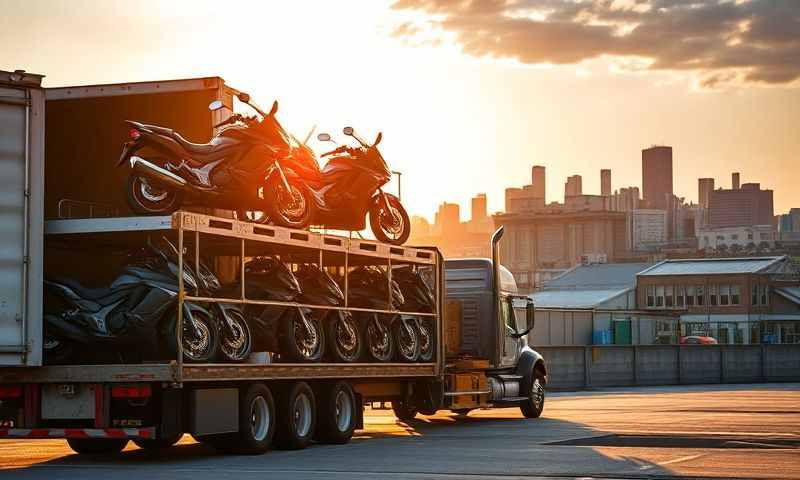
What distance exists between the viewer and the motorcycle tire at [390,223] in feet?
70.2

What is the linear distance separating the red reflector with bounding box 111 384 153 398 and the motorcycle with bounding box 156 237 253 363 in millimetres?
1106

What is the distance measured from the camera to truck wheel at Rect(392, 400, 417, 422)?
76.2 ft

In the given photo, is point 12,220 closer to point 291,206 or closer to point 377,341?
point 291,206

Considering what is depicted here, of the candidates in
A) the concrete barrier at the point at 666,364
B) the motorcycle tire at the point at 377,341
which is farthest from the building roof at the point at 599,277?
the motorcycle tire at the point at 377,341

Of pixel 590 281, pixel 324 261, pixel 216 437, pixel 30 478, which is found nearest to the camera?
pixel 30 478

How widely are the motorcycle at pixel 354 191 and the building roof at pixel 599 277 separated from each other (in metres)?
108

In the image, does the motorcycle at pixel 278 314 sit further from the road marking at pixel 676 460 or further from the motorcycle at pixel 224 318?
the road marking at pixel 676 460

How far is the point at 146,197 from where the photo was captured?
16859 millimetres

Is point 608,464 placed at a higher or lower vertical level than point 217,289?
lower

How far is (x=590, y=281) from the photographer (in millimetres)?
133250

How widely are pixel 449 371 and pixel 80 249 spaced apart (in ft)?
27.6

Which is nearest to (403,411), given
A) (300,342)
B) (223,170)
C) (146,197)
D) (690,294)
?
(300,342)

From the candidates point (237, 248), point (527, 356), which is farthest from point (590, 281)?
point (237, 248)

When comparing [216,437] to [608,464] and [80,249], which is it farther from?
[608,464]
